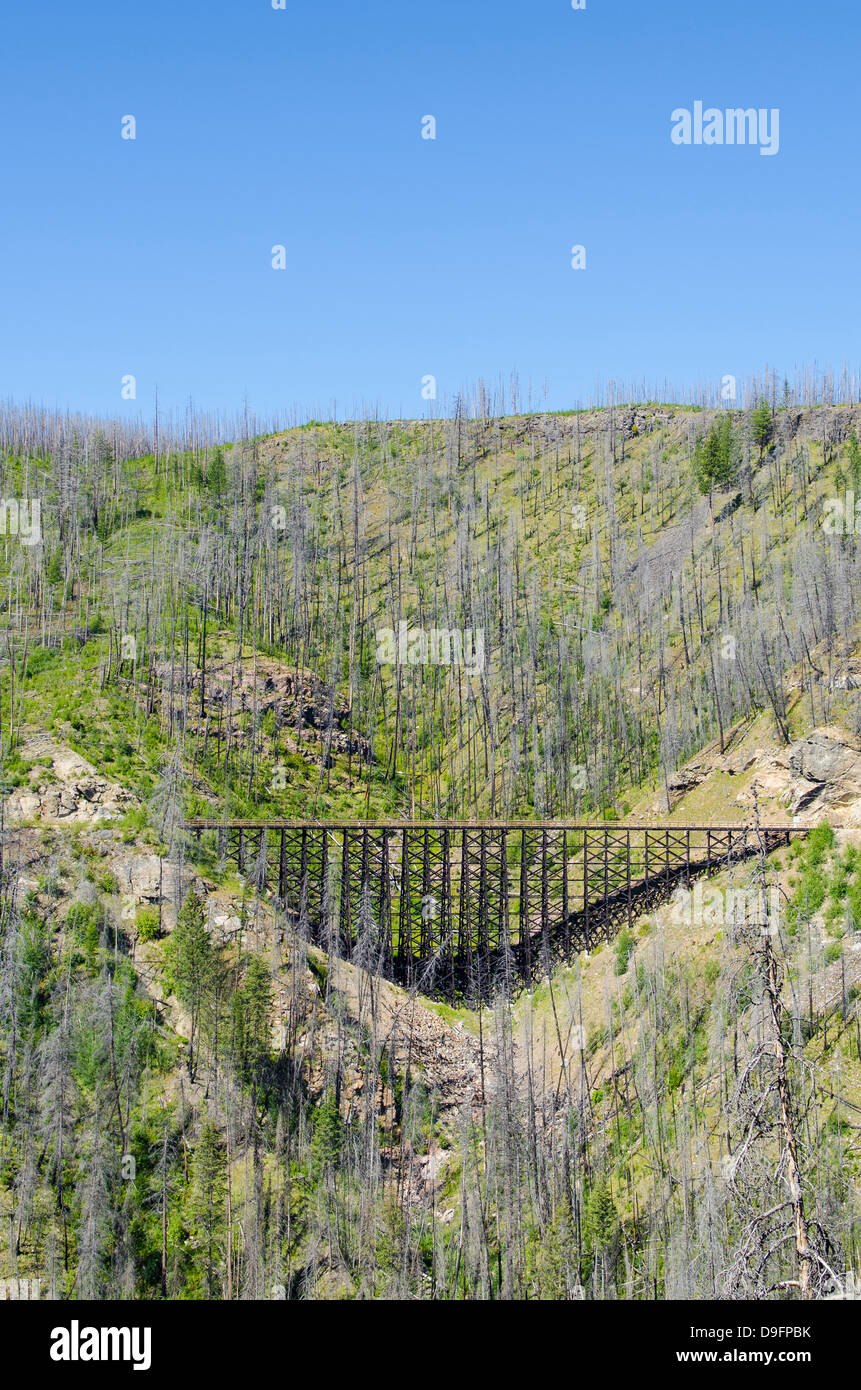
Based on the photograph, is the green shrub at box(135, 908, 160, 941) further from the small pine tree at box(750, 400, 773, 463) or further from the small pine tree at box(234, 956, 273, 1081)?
the small pine tree at box(750, 400, 773, 463)

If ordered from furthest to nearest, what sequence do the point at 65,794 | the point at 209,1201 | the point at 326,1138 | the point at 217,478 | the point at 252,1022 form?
the point at 217,478, the point at 65,794, the point at 252,1022, the point at 326,1138, the point at 209,1201

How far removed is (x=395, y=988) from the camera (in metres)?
52.6

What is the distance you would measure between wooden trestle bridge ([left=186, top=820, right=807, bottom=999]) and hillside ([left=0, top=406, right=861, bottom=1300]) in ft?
5.05

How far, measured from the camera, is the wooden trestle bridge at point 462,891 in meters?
51.1

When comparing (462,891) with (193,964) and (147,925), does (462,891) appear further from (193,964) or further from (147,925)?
(147,925)

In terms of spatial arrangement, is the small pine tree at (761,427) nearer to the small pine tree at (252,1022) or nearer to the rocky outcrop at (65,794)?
the rocky outcrop at (65,794)

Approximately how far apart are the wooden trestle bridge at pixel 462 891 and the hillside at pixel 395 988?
60.6 inches

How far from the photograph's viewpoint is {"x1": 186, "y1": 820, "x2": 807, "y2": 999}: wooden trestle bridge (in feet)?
168

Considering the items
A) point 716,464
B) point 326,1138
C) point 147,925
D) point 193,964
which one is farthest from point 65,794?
point 716,464

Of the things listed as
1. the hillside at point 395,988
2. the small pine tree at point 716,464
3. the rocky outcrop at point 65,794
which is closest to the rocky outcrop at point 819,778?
the hillside at point 395,988

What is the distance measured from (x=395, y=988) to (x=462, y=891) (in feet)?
18.8

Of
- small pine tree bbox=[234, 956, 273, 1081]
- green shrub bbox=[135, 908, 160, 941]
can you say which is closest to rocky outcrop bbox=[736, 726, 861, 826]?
small pine tree bbox=[234, 956, 273, 1081]

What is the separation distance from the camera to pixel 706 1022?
44375 millimetres
